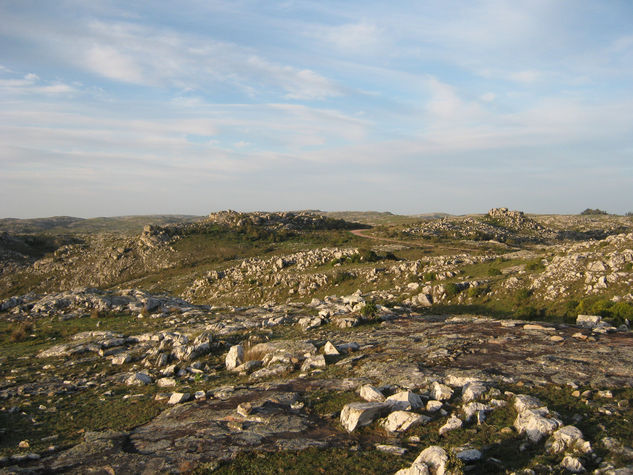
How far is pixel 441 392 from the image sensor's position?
958 centimetres

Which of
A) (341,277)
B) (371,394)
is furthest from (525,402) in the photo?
(341,277)

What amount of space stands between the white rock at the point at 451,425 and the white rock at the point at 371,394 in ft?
5.51

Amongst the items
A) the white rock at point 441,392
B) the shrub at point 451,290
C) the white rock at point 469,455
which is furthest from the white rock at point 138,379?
the shrub at point 451,290

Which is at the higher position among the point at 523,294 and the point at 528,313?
the point at 523,294

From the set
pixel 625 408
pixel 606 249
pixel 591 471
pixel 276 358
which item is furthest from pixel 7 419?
pixel 606 249

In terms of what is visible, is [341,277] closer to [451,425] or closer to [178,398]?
[178,398]

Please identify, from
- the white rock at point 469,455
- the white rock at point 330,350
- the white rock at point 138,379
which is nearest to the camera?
the white rock at point 469,455

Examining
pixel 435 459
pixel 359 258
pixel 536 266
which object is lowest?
pixel 435 459

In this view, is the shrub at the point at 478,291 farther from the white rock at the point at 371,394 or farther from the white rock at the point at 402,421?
the white rock at the point at 402,421

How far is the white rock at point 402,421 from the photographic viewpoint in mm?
8398

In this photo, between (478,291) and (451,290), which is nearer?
(478,291)

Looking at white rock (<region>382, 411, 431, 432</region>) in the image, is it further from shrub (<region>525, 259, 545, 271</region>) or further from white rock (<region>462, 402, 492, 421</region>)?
shrub (<region>525, 259, 545, 271</region>)

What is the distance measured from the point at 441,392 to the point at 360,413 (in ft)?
7.57

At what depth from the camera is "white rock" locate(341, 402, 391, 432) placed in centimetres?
863
